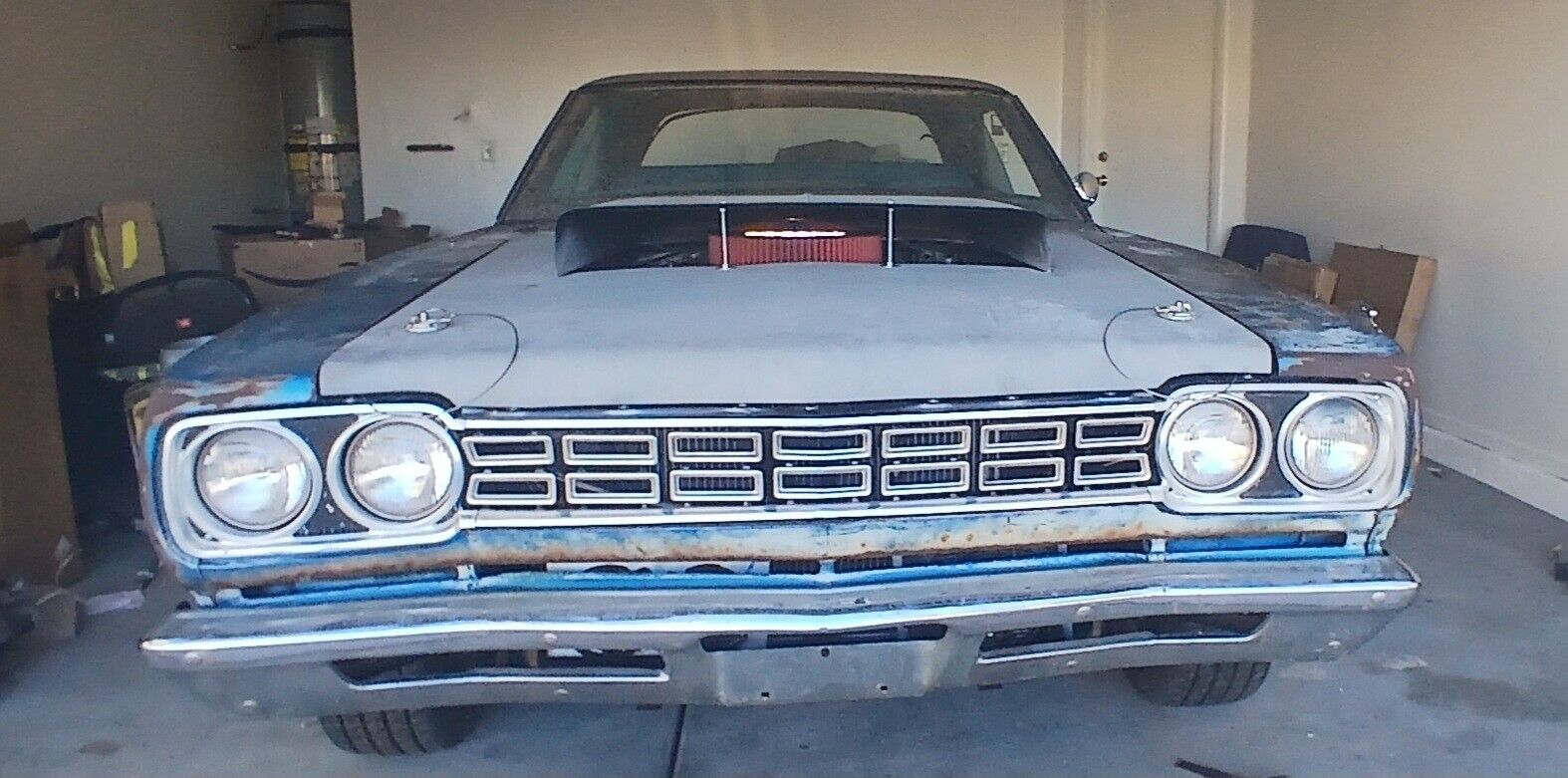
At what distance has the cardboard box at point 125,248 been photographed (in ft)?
16.5

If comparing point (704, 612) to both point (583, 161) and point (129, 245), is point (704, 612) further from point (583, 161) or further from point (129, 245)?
point (129, 245)

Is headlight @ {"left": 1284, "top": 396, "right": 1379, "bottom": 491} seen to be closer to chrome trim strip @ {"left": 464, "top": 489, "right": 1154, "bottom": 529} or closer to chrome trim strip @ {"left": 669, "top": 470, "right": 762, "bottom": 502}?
chrome trim strip @ {"left": 464, "top": 489, "right": 1154, "bottom": 529}

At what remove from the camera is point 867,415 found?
1833mm

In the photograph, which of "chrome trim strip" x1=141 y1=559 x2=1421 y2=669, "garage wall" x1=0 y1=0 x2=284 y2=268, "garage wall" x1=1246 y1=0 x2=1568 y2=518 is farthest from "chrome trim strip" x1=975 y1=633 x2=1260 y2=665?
"garage wall" x1=0 y1=0 x2=284 y2=268

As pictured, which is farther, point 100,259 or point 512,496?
point 100,259

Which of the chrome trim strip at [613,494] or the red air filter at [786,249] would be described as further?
→ the red air filter at [786,249]

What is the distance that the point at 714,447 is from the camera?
1.84 meters

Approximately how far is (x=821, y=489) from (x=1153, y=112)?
5.95 metres

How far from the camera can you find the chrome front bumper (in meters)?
1.79

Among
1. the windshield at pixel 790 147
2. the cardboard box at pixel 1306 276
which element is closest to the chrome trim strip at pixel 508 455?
the windshield at pixel 790 147

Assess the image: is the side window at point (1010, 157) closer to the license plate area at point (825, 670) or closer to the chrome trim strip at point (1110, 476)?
the chrome trim strip at point (1110, 476)

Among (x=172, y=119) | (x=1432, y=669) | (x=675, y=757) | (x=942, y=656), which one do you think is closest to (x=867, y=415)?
(x=942, y=656)

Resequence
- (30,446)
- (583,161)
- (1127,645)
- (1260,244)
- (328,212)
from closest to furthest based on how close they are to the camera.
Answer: (1127,645)
(583,161)
(30,446)
(1260,244)
(328,212)

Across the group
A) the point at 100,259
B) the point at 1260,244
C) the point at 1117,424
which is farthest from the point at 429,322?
the point at 1260,244
